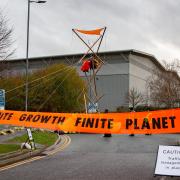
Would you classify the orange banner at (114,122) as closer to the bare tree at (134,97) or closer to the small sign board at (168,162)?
the small sign board at (168,162)

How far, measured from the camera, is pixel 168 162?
11.8 meters

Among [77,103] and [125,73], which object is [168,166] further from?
[125,73]

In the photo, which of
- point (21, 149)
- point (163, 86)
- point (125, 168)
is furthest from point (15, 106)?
point (125, 168)

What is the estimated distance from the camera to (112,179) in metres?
12.4

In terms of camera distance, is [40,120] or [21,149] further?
[21,149]

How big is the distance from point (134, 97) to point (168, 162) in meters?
86.1

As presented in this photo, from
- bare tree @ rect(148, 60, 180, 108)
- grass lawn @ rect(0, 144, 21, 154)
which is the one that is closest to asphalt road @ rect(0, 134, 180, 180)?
grass lawn @ rect(0, 144, 21, 154)

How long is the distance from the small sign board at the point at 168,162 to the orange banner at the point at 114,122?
0.77m

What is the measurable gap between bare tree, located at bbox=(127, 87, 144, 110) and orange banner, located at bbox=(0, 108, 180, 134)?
274 feet

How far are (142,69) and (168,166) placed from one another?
326ft

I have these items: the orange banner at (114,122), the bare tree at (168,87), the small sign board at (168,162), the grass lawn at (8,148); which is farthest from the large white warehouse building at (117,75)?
the small sign board at (168,162)

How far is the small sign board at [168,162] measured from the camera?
1165 centimetres

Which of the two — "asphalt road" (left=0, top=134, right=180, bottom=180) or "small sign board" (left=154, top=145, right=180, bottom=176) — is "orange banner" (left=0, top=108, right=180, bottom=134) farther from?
"asphalt road" (left=0, top=134, right=180, bottom=180)

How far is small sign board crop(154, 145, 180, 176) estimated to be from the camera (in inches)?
459
